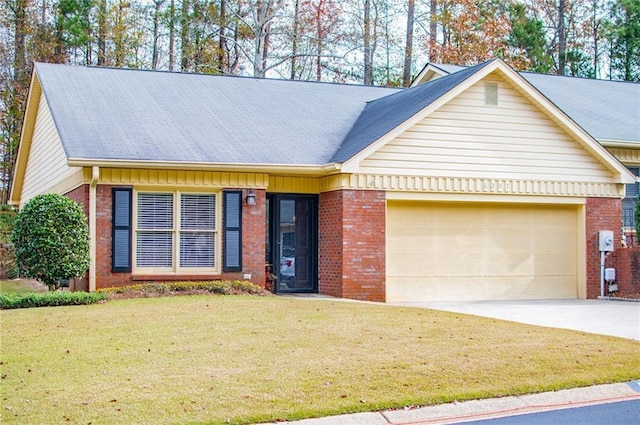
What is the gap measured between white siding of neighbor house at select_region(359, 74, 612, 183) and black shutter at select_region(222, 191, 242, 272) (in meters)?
2.76

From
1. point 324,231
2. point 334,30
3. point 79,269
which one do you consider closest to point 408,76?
point 334,30

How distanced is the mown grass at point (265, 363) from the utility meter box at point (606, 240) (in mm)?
7649

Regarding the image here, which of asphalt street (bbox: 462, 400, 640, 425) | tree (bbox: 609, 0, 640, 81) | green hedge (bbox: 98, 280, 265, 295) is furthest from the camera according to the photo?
tree (bbox: 609, 0, 640, 81)

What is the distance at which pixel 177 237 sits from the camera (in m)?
17.5

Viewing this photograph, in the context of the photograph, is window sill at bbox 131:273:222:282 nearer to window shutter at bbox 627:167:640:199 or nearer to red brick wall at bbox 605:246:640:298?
red brick wall at bbox 605:246:640:298

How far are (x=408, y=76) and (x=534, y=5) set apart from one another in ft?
32.7

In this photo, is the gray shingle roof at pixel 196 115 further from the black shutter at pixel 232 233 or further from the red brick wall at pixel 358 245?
the red brick wall at pixel 358 245

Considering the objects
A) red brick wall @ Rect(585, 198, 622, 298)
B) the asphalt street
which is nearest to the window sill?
red brick wall @ Rect(585, 198, 622, 298)

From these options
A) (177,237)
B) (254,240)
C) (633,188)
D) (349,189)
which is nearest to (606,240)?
(633,188)

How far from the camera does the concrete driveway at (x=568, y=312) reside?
13356mm

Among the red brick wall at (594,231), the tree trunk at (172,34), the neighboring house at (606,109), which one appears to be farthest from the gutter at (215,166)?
the tree trunk at (172,34)

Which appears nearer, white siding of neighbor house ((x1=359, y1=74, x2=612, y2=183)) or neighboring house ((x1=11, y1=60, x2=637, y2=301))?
neighboring house ((x1=11, y1=60, x2=637, y2=301))

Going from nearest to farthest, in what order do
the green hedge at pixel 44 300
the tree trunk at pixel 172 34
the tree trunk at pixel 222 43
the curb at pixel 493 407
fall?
the curb at pixel 493 407
the green hedge at pixel 44 300
the tree trunk at pixel 222 43
the tree trunk at pixel 172 34

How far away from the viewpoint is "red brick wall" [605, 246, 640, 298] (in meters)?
19.3
